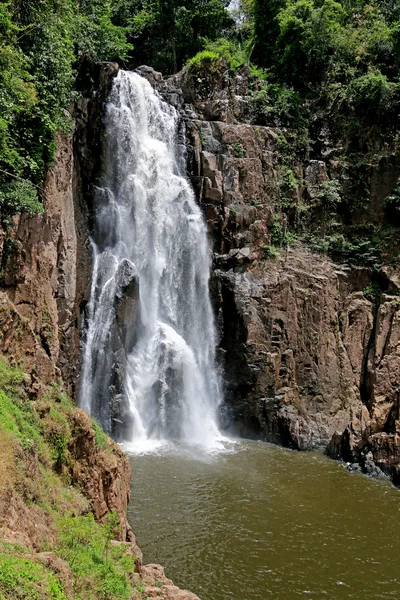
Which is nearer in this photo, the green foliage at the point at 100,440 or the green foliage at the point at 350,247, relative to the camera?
the green foliage at the point at 100,440

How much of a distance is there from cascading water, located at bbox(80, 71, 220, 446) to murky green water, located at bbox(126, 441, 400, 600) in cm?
298

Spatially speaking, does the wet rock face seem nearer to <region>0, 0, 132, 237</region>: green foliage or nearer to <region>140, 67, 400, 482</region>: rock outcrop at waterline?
<region>0, 0, 132, 237</region>: green foliage

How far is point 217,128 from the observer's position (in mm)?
27531

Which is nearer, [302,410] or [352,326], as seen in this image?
[302,410]

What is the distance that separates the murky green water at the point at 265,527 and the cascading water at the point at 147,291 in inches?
117

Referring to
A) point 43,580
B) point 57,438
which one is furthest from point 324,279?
point 43,580

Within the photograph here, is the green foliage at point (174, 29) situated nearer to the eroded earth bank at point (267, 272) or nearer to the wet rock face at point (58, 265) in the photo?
the eroded earth bank at point (267, 272)

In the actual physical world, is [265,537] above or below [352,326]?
below

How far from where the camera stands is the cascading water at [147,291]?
68.5 feet

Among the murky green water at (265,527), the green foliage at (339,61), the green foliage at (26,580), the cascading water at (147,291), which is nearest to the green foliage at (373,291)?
the cascading water at (147,291)

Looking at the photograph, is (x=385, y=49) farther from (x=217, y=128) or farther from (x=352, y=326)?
(x=352, y=326)

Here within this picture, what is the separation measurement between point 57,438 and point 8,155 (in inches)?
323

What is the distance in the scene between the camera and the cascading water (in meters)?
20.9

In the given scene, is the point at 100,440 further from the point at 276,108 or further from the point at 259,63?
the point at 259,63
